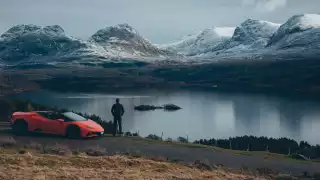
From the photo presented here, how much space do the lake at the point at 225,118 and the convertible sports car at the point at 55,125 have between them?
17455 mm

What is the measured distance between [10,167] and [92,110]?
4664 cm

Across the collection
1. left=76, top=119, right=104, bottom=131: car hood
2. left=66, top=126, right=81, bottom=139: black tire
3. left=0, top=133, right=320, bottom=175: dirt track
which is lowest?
left=0, top=133, right=320, bottom=175: dirt track

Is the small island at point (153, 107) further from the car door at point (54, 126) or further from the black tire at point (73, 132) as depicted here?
the black tire at point (73, 132)

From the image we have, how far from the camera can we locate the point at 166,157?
1750 centimetres

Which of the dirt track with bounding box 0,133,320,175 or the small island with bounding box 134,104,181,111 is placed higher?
the small island with bounding box 134,104,181,111

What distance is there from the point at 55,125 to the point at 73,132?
0.99 metres

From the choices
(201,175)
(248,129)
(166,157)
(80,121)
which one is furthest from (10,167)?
(248,129)

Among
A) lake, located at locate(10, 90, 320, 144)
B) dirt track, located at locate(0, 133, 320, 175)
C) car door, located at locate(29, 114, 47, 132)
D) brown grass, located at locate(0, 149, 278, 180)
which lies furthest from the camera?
lake, located at locate(10, 90, 320, 144)

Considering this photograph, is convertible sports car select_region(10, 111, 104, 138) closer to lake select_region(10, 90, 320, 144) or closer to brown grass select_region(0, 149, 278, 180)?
brown grass select_region(0, 149, 278, 180)

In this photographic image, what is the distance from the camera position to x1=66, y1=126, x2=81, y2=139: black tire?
21531 mm

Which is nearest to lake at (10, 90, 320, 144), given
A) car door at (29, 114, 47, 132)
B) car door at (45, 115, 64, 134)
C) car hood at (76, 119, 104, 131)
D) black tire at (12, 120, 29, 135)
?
car hood at (76, 119, 104, 131)

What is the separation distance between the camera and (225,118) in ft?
181

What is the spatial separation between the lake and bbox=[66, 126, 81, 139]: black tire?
17967 millimetres

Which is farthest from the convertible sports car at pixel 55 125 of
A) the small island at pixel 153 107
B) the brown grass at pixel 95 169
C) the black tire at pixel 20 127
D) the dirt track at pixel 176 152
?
the small island at pixel 153 107
